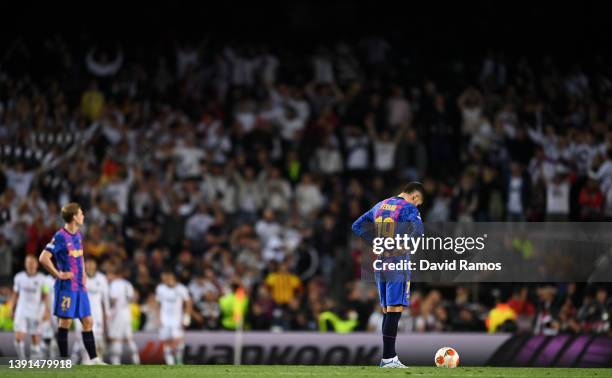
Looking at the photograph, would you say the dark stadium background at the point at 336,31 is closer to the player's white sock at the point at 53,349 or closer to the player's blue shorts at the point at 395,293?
the player's white sock at the point at 53,349

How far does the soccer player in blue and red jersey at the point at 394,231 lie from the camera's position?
14.4 m

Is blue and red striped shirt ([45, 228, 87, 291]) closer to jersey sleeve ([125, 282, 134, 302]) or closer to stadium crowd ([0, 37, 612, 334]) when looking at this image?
jersey sleeve ([125, 282, 134, 302])

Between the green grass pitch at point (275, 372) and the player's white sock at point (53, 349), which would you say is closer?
the green grass pitch at point (275, 372)

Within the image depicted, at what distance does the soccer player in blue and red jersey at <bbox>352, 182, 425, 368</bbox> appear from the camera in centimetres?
1444

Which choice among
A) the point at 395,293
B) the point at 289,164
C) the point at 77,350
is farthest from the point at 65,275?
the point at 289,164

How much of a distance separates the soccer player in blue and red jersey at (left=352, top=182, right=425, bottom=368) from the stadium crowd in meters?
7.87

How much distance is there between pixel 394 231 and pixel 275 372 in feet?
7.03

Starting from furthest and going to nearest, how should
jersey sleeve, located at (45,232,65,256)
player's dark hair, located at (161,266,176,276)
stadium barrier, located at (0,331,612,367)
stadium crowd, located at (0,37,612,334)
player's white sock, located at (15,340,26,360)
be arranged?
stadium crowd, located at (0,37,612,334) → player's dark hair, located at (161,266,176,276) → player's white sock, located at (15,340,26,360) → stadium barrier, located at (0,331,612,367) → jersey sleeve, located at (45,232,65,256)

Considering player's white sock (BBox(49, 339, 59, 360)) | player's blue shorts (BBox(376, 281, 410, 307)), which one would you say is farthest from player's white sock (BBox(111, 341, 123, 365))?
player's blue shorts (BBox(376, 281, 410, 307))

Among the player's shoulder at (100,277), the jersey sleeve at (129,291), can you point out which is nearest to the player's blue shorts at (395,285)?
the player's shoulder at (100,277)

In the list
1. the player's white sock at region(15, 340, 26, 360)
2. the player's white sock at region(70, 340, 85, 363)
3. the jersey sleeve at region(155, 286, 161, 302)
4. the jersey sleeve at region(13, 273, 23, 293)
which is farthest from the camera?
the jersey sleeve at region(155, 286, 161, 302)

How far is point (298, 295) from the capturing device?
2367 centimetres

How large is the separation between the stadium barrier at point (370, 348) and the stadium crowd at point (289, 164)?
0.77 m

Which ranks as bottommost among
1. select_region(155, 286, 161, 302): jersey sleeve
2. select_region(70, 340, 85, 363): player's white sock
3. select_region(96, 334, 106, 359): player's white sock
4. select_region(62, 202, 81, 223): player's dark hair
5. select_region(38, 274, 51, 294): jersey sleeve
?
select_region(70, 340, 85, 363): player's white sock
